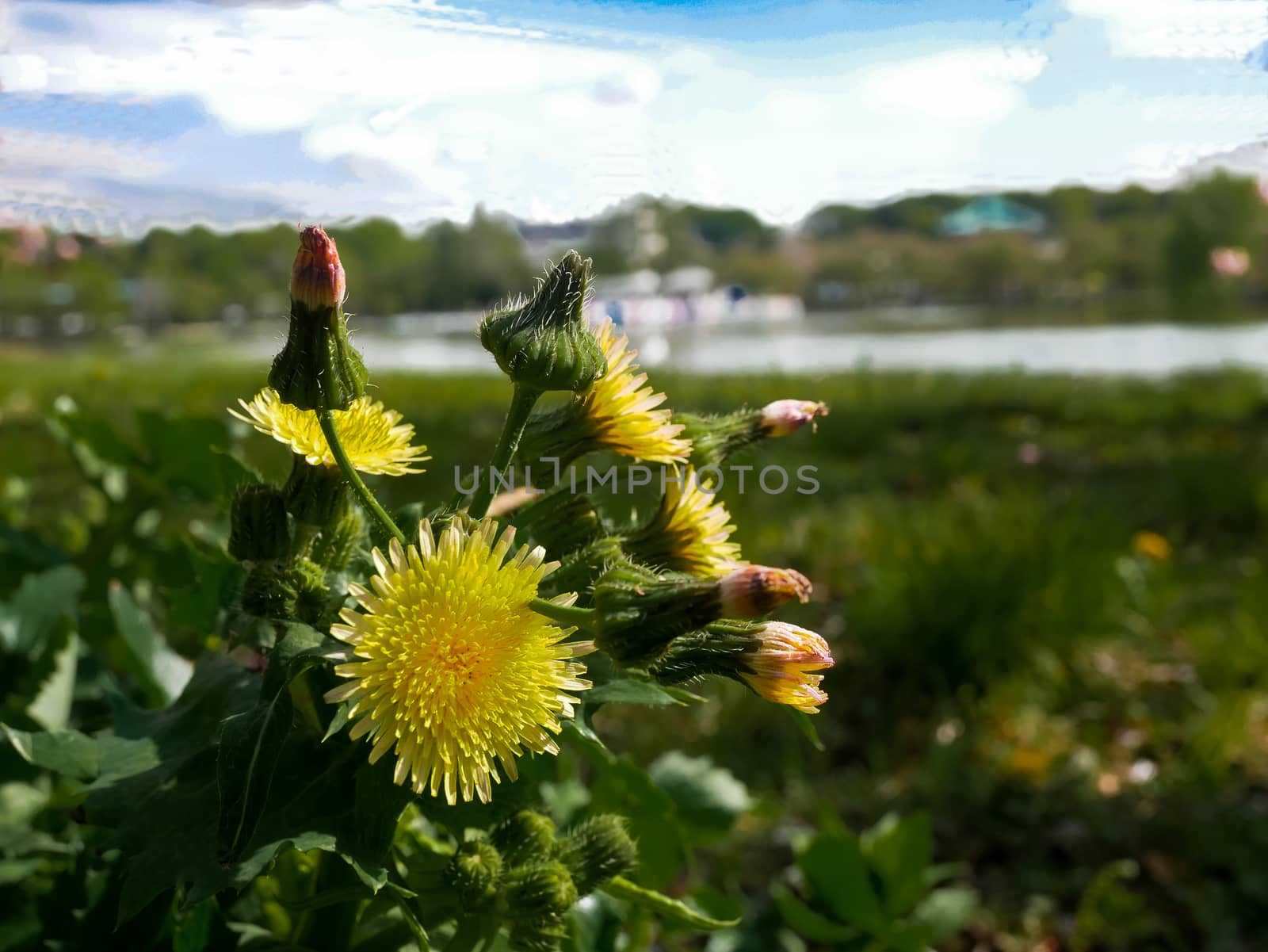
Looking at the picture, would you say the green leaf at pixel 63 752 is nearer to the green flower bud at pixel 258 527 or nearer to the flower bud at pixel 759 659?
the green flower bud at pixel 258 527

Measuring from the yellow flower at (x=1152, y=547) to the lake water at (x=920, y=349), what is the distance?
1.94 metres

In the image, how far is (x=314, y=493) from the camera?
0.49 m

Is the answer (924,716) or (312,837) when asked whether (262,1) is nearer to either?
(312,837)

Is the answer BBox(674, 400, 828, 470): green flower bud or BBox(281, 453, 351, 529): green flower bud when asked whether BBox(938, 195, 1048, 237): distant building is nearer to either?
BBox(674, 400, 828, 470): green flower bud

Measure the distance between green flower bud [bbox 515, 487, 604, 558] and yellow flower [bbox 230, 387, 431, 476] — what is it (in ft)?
0.20

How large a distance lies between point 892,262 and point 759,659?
17.8 ft

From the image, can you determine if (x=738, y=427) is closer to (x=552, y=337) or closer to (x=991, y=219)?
(x=552, y=337)

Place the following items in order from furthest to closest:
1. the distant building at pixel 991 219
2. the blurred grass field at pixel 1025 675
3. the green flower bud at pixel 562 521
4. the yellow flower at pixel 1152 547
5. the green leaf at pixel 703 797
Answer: the distant building at pixel 991 219, the yellow flower at pixel 1152 547, the blurred grass field at pixel 1025 675, the green leaf at pixel 703 797, the green flower bud at pixel 562 521

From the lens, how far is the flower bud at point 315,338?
1.43 ft

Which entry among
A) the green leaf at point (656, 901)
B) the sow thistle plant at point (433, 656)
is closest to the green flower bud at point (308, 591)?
the sow thistle plant at point (433, 656)

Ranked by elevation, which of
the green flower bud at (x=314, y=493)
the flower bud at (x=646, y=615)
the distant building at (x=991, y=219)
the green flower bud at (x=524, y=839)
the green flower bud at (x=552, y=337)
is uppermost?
the distant building at (x=991, y=219)

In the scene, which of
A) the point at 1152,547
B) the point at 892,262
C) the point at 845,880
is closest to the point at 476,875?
the point at 845,880

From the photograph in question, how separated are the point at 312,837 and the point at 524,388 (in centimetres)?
22

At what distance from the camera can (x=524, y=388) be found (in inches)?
19.0
